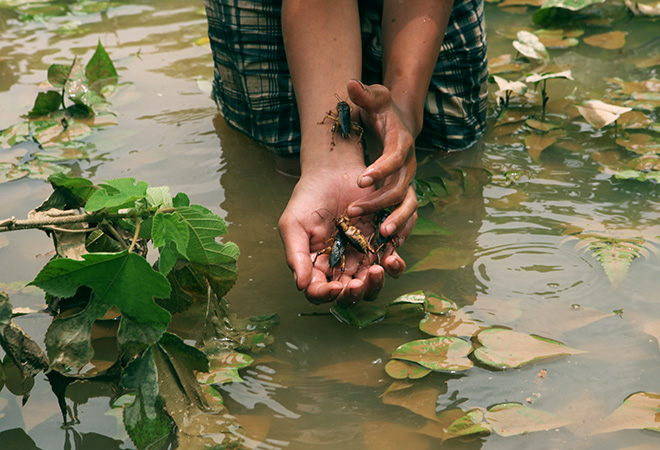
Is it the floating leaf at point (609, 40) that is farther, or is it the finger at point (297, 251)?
the floating leaf at point (609, 40)

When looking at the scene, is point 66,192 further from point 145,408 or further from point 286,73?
point 286,73

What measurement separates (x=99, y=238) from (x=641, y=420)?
4.69 ft

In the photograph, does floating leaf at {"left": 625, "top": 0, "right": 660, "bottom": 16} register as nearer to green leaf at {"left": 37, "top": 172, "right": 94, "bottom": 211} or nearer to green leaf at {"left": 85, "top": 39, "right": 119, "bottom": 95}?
green leaf at {"left": 85, "top": 39, "right": 119, "bottom": 95}

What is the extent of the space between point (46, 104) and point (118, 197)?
5.81 feet

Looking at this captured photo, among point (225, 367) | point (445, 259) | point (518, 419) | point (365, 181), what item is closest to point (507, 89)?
point (445, 259)

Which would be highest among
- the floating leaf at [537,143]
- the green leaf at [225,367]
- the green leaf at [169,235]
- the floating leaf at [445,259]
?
the green leaf at [169,235]

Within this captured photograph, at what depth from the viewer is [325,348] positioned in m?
1.78

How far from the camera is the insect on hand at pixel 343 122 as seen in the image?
2.13 meters

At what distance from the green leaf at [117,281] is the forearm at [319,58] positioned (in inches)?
33.8

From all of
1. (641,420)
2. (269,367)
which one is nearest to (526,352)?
(641,420)

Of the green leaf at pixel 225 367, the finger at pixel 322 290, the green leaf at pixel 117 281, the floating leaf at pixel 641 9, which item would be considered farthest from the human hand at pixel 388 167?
the floating leaf at pixel 641 9

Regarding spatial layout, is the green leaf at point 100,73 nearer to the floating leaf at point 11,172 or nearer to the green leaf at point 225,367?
the floating leaf at point 11,172

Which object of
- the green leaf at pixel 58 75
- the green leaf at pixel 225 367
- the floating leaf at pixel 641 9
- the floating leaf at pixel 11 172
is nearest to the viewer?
the green leaf at pixel 225 367

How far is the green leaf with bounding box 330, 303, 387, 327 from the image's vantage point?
184 centimetres
